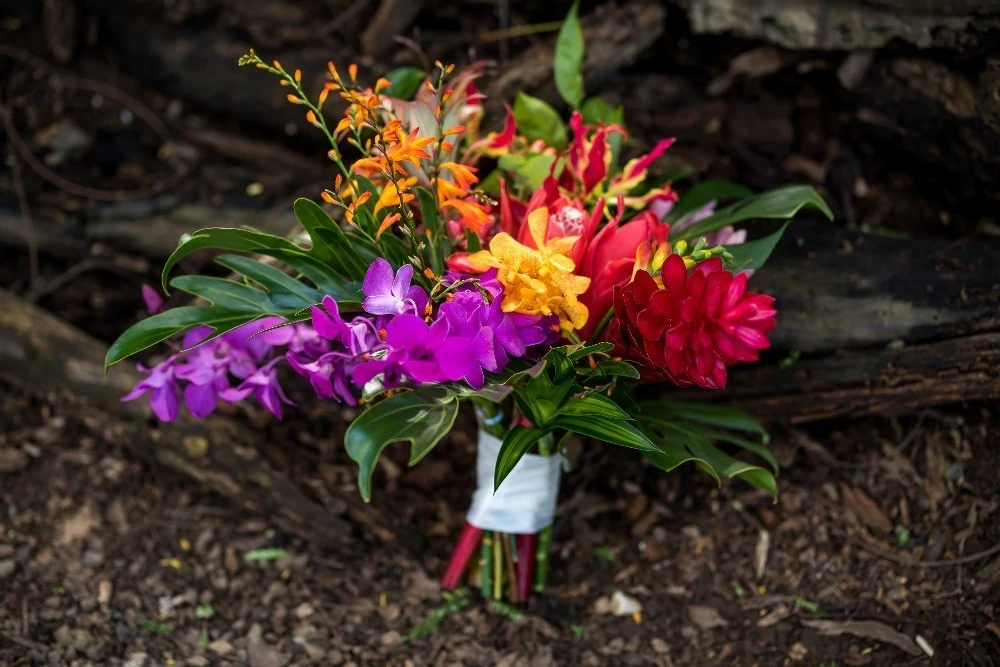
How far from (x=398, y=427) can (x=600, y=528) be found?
0.74m

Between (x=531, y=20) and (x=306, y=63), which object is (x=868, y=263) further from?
(x=306, y=63)

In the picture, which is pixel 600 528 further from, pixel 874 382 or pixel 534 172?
pixel 534 172

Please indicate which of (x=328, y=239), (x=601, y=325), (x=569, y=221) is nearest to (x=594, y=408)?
(x=601, y=325)

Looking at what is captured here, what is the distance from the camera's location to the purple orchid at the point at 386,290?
1346mm

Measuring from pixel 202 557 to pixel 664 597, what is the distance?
964mm

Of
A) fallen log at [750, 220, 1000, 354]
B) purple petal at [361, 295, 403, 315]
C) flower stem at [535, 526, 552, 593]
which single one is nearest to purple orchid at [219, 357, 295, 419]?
purple petal at [361, 295, 403, 315]

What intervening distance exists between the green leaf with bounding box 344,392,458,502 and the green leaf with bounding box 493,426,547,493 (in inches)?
3.7

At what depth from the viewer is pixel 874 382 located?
1839mm

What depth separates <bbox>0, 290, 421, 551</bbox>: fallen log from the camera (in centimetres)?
198

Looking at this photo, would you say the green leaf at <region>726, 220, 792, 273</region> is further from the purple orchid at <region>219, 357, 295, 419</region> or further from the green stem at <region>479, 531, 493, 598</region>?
the purple orchid at <region>219, 357, 295, 419</region>

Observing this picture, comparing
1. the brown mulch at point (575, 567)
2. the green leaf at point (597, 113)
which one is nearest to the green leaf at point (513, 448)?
the brown mulch at point (575, 567)

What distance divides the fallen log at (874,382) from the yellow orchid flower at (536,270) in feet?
2.16

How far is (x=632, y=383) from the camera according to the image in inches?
60.8

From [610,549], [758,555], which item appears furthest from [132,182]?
[758,555]
